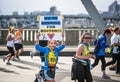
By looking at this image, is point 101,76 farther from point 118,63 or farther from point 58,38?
point 58,38

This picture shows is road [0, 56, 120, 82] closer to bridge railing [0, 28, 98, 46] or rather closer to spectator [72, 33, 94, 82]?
spectator [72, 33, 94, 82]

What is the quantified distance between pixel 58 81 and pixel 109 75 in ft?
7.03

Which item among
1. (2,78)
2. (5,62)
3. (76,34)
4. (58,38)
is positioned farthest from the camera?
(76,34)

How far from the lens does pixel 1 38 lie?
25641 millimetres

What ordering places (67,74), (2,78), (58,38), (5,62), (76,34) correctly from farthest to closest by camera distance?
(76,34) → (5,62) → (67,74) → (2,78) → (58,38)

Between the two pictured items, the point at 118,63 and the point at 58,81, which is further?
the point at 118,63

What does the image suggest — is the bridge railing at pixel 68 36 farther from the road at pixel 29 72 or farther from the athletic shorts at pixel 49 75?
the athletic shorts at pixel 49 75

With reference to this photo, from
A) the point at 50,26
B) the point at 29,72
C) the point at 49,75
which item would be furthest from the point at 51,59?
the point at 29,72

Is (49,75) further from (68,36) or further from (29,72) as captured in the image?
(68,36)

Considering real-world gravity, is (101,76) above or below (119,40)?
below

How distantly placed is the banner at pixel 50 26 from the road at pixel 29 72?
5.07ft


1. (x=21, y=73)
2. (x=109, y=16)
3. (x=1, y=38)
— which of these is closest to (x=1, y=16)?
(x=109, y=16)

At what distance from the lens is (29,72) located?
1397cm

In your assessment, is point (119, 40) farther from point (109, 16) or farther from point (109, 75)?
point (109, 16)
